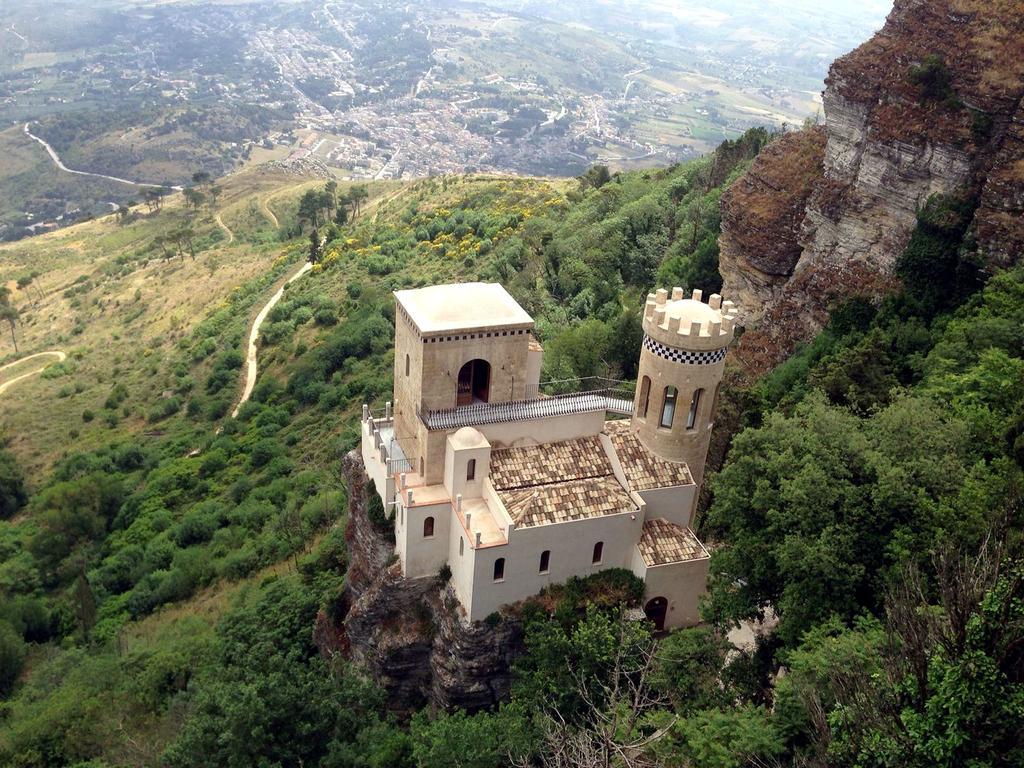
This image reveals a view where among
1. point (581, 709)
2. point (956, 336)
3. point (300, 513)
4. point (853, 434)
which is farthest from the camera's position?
point (300, 513)

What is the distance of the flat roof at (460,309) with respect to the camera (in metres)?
26.2

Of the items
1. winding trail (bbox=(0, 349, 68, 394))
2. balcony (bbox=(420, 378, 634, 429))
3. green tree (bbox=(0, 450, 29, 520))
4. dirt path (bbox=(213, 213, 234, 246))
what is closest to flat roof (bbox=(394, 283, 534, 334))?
balcony (bbox=(420, 378, 634, 429))

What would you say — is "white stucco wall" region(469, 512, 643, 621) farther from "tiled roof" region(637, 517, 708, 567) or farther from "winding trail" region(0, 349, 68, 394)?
"winding trail" region(0, 349, 68, 394)

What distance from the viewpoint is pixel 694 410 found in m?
27.9

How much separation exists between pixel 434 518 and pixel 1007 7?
101 feet

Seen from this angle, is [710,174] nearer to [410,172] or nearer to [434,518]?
[434,518]

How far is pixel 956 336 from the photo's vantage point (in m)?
30.2

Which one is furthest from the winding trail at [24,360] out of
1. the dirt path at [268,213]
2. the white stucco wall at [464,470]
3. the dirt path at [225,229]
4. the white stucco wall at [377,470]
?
the white stucco wall at [464,470]

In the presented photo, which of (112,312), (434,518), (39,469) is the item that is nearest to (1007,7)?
(434,518)

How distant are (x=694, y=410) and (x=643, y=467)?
2.59 metres

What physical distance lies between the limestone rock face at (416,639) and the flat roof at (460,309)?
7495 millimetres

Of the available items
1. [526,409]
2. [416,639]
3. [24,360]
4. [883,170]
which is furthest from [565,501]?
[24,360]

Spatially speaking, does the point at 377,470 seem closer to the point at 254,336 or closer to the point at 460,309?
the point at 460,309

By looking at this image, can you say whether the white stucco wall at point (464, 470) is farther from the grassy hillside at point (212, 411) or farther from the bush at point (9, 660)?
the bush at point (9, 660)
